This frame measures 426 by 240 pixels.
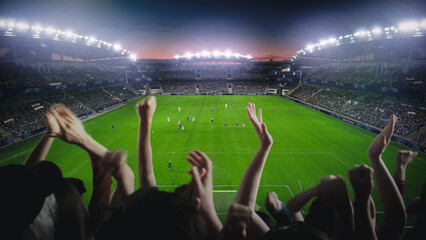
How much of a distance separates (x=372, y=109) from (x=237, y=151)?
31065 mm

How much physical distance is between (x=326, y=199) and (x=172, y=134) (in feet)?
94.2

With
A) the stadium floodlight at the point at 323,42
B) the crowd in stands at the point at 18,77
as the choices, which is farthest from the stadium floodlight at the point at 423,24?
the crowd in stands at the point at 18,77

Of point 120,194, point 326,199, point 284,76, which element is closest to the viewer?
point 326,199

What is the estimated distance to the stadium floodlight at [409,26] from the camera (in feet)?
115

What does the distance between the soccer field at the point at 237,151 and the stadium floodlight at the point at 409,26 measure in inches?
751

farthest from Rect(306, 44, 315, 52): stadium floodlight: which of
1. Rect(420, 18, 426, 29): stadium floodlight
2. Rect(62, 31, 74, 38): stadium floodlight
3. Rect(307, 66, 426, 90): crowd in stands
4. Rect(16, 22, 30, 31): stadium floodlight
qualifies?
Rect(16, 22, 30, 31): stadium floodlight

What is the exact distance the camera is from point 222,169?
1931 cm

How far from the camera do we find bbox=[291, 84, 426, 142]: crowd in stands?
3047 centimetres

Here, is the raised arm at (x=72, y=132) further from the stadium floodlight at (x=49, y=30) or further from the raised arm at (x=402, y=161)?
the stadium floodlight at (x=49, y=30)

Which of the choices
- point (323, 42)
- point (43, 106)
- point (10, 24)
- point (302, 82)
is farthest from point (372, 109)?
point (10, 24)

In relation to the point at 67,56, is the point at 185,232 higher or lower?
lower

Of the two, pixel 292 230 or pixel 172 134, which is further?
pixel 172 134

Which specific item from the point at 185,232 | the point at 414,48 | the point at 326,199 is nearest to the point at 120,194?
the point at 185,232

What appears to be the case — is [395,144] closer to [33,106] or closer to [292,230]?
[292,230]
